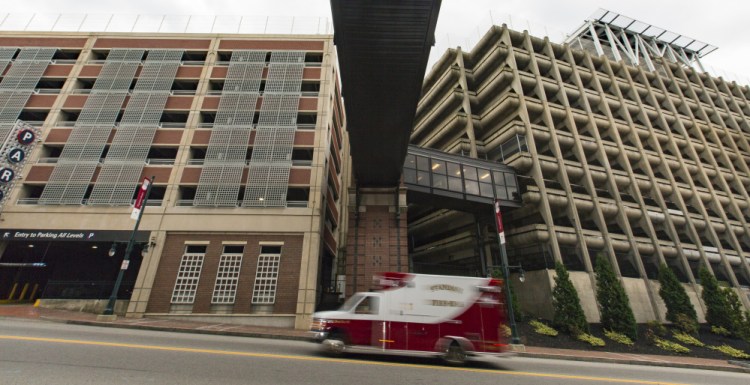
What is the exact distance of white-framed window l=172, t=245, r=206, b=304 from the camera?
19766mm

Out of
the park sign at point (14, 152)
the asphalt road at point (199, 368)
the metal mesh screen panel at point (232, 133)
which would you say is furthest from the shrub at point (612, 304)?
the park sign at point (14, 152)

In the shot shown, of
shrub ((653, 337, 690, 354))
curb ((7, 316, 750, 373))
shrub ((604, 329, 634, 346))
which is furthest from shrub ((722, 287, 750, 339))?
curb ((7, 316, 750, 373))

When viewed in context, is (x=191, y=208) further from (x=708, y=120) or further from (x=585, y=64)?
(x=708, y=120)

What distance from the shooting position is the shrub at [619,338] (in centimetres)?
1847

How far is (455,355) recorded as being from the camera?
9562 millimetres

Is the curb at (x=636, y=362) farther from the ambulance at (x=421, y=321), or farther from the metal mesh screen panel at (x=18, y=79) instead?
the metal mesh screen panel at (x=18, y=79)

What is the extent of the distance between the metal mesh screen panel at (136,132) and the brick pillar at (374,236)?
16560mm

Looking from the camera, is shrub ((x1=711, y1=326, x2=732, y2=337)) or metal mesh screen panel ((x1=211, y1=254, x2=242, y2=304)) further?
shrub ((x1=711, y1=326, x2=732, y2=337))

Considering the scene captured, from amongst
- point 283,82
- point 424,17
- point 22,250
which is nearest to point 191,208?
point 283,82

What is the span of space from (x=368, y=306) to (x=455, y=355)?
311 centimetres

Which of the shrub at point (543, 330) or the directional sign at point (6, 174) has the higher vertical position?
the directional sign at point (6, 174)

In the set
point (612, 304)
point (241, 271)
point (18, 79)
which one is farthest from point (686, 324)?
point (18, 79)

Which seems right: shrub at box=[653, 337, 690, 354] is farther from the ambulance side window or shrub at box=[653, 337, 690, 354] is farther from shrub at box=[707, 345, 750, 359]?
the ambulance side window

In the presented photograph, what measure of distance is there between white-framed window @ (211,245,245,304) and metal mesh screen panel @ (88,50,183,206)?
8600 millimetres
